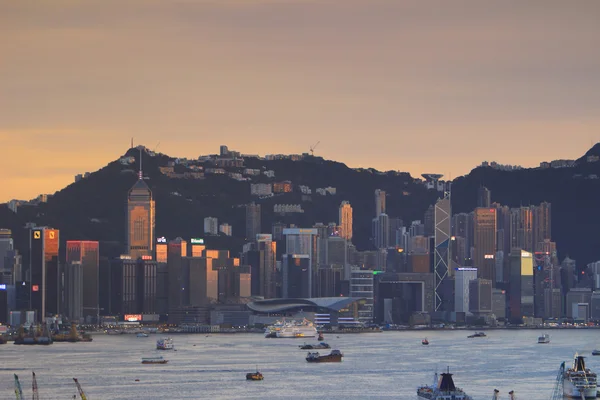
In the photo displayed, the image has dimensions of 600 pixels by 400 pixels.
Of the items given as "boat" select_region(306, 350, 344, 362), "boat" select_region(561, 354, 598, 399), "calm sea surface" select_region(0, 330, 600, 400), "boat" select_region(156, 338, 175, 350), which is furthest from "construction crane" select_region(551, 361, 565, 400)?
"boat" select_region(156, 338, 175, 350)

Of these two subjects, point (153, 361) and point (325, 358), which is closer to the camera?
point (153, 361)

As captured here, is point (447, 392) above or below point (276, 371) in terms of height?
above

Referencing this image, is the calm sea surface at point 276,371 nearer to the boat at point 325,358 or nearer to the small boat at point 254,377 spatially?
the small boat at point 254,377

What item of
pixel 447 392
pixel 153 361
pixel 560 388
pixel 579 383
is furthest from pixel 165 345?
pixel 447 392

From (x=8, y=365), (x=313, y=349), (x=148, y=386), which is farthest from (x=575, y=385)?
(x=313, y=349)

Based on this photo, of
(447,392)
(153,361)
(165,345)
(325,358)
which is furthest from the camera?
(165,345)

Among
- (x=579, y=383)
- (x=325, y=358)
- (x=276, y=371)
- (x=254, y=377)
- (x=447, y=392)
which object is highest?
(x=579, y=383)

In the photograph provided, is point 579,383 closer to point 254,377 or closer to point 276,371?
point 254,377

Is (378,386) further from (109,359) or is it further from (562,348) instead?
(562,348)
